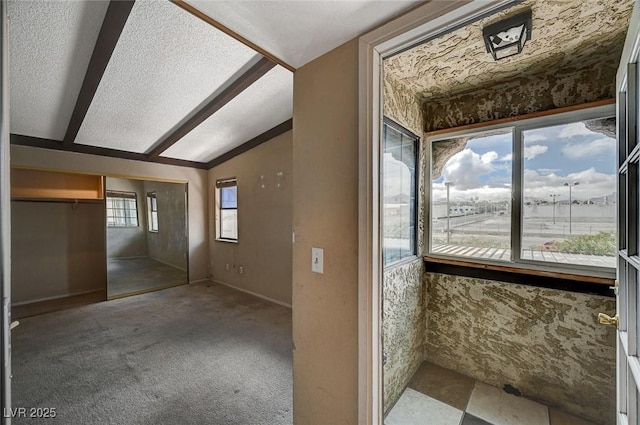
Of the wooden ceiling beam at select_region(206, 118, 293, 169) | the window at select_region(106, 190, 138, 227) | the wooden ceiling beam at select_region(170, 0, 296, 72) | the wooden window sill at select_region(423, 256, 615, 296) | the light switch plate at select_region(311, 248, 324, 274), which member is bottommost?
the wooden window sill at select_region(423, 256, 615, 296)

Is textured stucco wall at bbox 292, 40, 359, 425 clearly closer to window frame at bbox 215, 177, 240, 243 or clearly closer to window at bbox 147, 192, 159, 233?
window frame at bbox 215, 177, 240, 243

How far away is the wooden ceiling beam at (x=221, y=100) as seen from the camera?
2.22 metres

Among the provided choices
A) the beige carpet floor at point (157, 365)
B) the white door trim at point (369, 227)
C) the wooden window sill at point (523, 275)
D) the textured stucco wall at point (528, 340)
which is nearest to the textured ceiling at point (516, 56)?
the white door trim at point (369, 227)

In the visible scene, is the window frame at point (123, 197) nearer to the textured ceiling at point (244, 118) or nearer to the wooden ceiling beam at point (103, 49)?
the textured ceiling at point (244, 118)

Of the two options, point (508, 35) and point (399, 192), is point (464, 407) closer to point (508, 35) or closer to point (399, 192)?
point (399, 192)

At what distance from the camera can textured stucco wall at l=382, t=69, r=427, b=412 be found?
1.77m

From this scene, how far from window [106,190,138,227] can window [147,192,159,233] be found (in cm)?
27

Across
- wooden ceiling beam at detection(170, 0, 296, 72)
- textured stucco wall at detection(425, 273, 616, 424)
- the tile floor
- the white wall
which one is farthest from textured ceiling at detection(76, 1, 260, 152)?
the tile floor

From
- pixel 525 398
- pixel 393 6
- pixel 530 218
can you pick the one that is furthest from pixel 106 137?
pixel 525 398

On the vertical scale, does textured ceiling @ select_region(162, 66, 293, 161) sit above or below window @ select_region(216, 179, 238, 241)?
above

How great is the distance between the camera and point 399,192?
2.01 metres

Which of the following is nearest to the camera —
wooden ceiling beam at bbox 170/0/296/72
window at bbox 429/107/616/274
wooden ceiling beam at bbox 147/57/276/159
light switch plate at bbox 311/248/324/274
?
wooden ceiling beam at bbox 170/0/296/72

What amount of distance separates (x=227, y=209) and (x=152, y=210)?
4.84 ft

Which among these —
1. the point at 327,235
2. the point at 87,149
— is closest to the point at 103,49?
the point at 327,235
